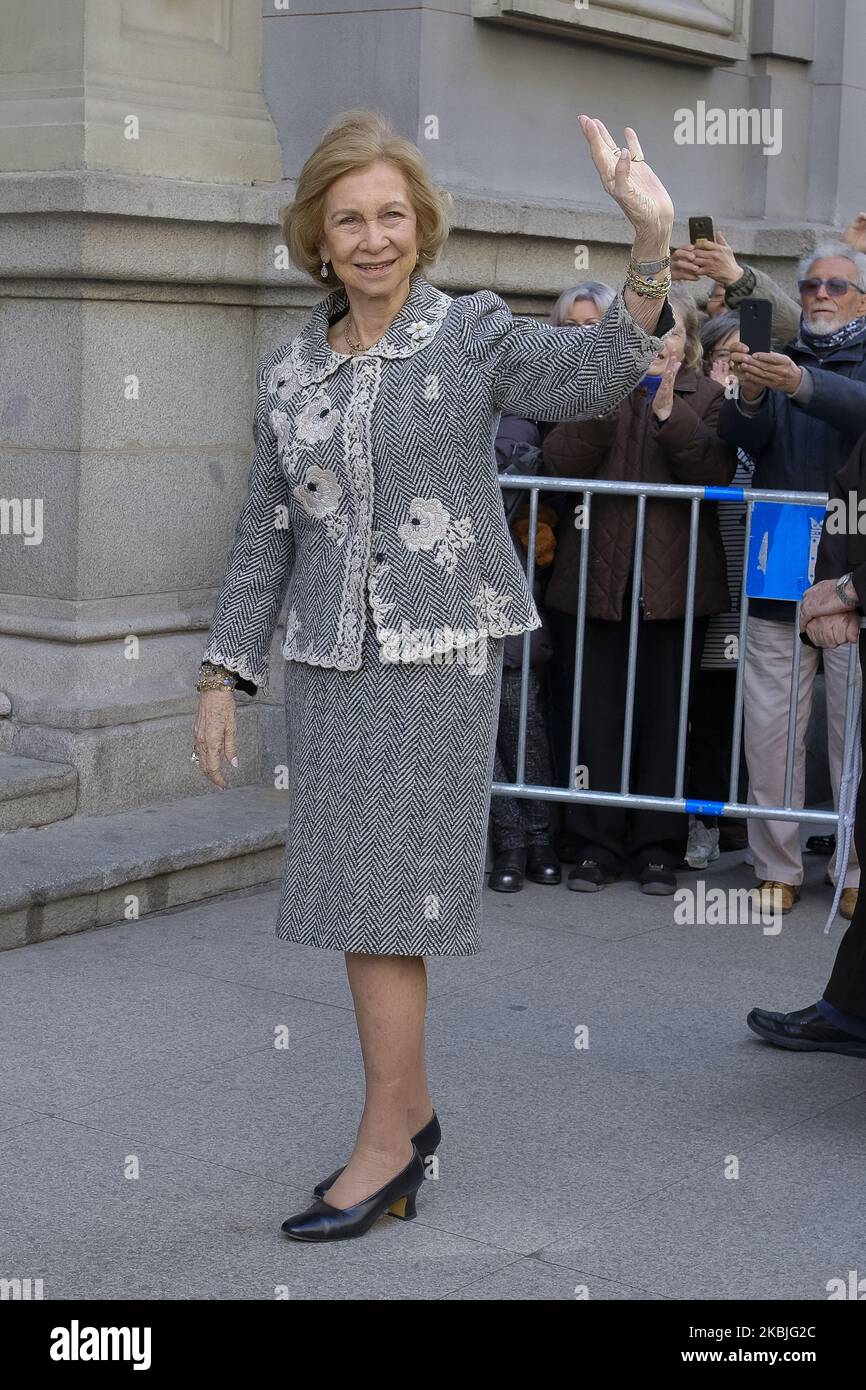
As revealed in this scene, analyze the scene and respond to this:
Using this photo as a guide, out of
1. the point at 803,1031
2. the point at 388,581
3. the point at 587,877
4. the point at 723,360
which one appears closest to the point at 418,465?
the point at 388,581

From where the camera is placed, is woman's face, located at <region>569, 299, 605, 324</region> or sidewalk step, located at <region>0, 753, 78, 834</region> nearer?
sidewalk step, located at <region>0, 753, 78, 834</region>

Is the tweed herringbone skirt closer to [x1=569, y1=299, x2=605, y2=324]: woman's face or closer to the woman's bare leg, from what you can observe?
the woman's bare leg

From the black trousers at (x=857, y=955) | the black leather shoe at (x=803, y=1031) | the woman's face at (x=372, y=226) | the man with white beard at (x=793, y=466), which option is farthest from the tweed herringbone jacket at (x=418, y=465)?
the man with white beard at (x=793, y=466)

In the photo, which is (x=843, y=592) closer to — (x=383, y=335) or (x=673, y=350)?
(x=383, y=335)

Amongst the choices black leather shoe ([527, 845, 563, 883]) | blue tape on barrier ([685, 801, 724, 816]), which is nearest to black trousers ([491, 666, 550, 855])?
black leather shoe ([527, 845, 563, 883])

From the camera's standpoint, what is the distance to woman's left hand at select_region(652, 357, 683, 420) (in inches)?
256

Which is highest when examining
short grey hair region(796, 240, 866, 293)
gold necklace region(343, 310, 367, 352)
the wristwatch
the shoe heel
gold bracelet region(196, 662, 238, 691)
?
short grey hair region(796, 240, 866, 293)

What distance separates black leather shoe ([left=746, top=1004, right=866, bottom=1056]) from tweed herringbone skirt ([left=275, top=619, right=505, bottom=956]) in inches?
54.5

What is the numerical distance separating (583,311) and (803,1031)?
278cm

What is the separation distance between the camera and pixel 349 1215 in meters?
3.86

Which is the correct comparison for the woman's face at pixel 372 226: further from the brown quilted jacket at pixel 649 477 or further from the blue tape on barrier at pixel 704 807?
the blue tape on barrier at pixel 704 807

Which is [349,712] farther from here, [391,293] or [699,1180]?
[699,1180]

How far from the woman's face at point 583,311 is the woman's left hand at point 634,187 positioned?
3199mm
